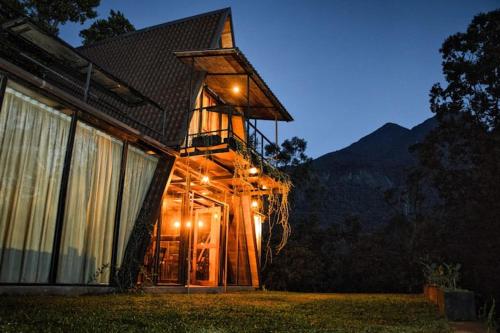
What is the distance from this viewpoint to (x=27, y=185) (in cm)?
514

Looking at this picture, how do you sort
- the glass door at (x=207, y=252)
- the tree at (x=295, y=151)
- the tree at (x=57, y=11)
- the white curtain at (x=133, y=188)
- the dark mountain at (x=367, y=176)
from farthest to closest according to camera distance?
the dark mountain at (x=367, y=176), the tree at (x=295, y=151), the tree at (x=57, y=11), the glass door at (x=207, y=252), the white curtain at (x=133, y=188)

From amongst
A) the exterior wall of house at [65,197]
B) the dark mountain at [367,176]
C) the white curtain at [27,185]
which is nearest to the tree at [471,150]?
the dark mountain at [367,176]

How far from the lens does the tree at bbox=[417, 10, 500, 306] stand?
17.8 meters

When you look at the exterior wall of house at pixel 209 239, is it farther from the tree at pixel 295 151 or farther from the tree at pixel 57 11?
the tree at pixel 57 11

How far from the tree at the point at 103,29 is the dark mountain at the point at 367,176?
42.5ft

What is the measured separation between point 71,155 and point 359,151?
78894 mm

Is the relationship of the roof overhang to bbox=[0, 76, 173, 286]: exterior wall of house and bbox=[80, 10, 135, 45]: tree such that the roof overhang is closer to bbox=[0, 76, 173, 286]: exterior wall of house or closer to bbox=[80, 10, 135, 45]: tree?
bbox=[0, 76, 173, 286]: exterior wall of house

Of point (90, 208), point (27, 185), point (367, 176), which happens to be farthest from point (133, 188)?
point (367, 176)

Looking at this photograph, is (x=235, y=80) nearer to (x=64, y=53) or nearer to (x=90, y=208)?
(x=64, y=53)

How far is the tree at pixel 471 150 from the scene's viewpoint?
17.8 m

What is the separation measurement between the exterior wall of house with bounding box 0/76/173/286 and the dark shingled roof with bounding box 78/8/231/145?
2.43m

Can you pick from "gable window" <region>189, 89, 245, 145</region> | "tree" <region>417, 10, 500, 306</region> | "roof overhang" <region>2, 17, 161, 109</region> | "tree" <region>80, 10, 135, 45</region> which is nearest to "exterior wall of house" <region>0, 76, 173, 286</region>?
"roof overhang" <region>2, 17, 161, 109</region>

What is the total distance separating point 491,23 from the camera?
71.3ft

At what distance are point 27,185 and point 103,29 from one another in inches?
677
